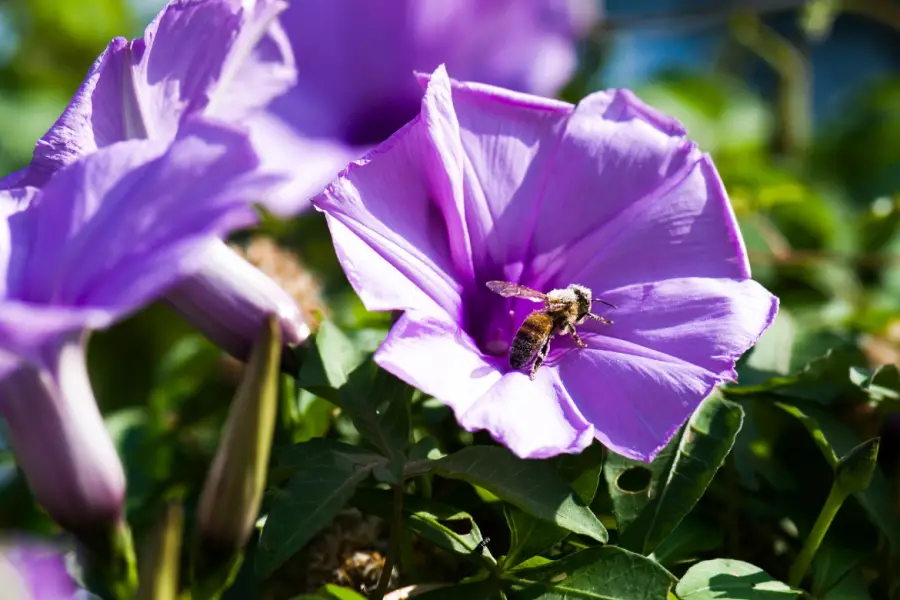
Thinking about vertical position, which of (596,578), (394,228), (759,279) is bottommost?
(759,279)

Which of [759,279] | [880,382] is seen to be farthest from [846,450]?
[759,279]

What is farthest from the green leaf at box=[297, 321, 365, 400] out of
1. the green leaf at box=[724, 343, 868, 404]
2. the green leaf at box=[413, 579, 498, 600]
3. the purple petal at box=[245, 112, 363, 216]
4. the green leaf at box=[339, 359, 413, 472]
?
the purple petal at box=[245, 112, 363, 216]

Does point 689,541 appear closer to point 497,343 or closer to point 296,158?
point 497,343

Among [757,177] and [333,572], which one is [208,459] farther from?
[757,177]

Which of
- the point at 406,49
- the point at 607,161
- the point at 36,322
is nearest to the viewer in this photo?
the point at 36,322

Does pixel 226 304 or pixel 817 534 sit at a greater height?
pixel 226 304

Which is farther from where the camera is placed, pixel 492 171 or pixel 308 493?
pixel 492 171

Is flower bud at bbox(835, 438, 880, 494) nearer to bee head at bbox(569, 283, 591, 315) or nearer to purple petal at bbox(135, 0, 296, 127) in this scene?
bee head at bbox(569, 283, 591, 315)
